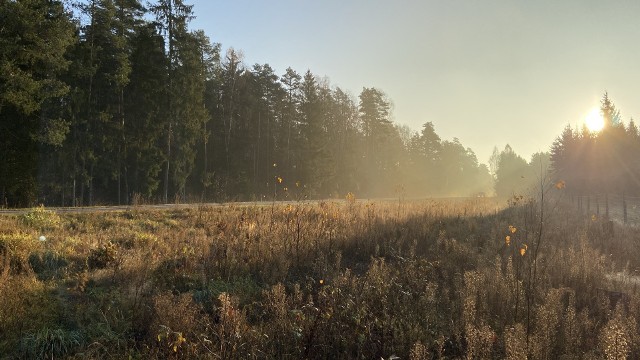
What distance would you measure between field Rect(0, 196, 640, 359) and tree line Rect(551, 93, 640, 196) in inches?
1542

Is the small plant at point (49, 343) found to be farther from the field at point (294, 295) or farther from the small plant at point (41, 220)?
the small plant at point (41, 220)

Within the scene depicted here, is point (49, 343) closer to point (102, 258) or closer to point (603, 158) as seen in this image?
point (102, 258)

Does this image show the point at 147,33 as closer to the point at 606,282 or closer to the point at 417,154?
the point at 606,282

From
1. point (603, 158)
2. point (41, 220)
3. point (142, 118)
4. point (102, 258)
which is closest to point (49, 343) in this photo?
point (102, 258)

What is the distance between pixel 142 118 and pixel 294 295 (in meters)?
26.4

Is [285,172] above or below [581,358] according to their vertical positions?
above

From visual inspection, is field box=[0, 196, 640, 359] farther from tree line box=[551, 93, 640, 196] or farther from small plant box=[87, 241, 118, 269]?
tree line box=[551, 93, 640, 196]

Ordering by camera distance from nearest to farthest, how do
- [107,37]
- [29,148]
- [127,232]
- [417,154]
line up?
[127,232] < [29,148] < [107,37] < [417,154]

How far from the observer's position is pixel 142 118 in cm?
2881

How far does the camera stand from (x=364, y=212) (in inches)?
548

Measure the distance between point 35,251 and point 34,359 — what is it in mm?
4109

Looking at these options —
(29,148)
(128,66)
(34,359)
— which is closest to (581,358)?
(34,359)

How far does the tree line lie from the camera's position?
43469mm

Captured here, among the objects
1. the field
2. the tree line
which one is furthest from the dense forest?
the tree line
